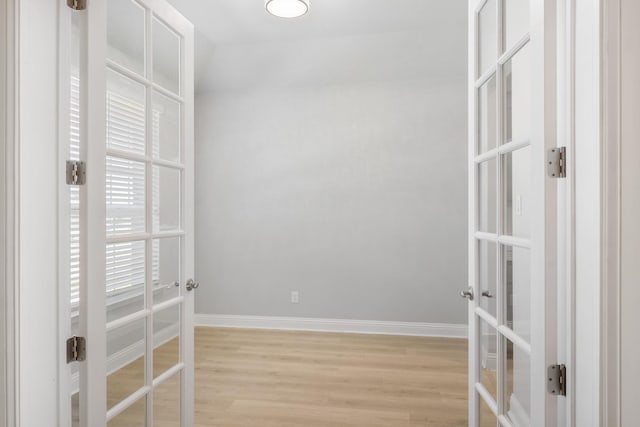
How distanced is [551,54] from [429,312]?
124 inches

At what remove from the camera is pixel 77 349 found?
4.00ft

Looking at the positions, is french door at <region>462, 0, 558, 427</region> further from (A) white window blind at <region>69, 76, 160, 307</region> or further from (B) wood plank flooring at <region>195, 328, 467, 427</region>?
(A) white window blind at <region>69, 76, 160, 307</region>

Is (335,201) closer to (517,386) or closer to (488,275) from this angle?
(488,275)

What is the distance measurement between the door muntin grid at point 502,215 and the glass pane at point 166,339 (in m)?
1.42

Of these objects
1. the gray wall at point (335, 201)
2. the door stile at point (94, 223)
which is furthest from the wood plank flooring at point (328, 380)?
the door stile at point (94, 223)

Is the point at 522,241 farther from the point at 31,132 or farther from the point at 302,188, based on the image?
the point at 302,188

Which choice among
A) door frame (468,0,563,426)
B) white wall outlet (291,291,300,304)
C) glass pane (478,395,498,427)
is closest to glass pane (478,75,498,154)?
door frame (468,0,563,426)

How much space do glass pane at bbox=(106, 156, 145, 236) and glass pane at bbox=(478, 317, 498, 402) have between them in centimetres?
152

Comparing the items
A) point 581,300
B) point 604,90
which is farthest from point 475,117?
point 581,300

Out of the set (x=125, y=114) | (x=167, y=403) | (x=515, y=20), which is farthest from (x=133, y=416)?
(x=515, y=20)

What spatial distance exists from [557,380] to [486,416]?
66 centimetres

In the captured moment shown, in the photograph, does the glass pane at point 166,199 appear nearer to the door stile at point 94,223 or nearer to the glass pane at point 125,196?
the glass pane at point 125,196

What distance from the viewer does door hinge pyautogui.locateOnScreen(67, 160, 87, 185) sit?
1194 millimetres

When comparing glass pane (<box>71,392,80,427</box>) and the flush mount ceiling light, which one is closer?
glass pane (<box>71,392,80,427</box>)
